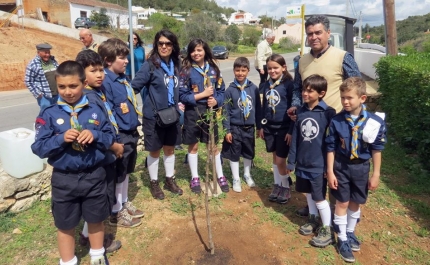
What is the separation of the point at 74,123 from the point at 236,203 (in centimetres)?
222

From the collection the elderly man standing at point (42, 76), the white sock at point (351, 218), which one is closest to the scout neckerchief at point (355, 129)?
the white sock at point (351, 218)

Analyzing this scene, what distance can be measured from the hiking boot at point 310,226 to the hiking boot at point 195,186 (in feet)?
4.46

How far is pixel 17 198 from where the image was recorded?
374cm

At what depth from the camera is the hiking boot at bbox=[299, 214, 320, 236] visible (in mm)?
3336

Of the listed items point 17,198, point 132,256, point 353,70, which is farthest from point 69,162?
point 353,70

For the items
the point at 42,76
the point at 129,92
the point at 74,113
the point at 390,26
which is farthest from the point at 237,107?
the point at 390,26

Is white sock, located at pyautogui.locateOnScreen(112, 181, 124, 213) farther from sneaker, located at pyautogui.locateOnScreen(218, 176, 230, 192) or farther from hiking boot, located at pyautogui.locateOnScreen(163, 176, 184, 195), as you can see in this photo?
sneaker, located at pyautogui.locateOnScreen(218, 176, 230, 192)

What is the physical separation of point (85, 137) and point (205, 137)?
1935 mm

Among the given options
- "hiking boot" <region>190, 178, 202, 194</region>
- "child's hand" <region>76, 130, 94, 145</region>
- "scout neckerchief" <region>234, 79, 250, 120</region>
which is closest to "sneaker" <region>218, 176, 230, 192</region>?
"hiking boot" <region>190, 178, 202, 194</region>

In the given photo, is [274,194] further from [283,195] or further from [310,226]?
[310,226]

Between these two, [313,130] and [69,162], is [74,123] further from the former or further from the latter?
[313,130]

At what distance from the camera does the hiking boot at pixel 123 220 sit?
3.45m

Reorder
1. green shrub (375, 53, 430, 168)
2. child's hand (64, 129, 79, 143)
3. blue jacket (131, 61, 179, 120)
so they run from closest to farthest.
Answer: child's hand (64, 129, 79, 143), blue jacket (131, 61, 179, 120), green shrub (375, 53, 430, 168)

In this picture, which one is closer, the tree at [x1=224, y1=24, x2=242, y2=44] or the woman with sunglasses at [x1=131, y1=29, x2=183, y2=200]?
the woman with sunglasses at [x1=131, y1=29, x2=183, y2=200]
